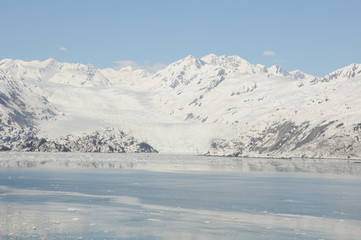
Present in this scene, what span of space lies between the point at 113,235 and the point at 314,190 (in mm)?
54037

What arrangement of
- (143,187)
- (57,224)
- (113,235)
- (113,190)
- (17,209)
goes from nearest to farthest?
(113,235), (57,224), (17,209), (113,190), (143,187)

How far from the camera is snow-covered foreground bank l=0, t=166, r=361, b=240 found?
5356 centimetres

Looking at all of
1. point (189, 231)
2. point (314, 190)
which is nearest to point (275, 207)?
point (189, 231)

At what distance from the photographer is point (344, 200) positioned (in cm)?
8262

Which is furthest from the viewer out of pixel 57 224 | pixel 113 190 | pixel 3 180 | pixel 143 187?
pixel 3 180

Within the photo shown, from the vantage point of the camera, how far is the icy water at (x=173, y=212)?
53.6 m

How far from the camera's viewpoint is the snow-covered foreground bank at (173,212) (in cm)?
5356

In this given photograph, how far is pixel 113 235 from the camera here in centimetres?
5197

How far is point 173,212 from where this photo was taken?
6644 centimetres

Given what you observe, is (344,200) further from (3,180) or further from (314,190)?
(3,180)

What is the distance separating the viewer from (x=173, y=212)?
218 ft

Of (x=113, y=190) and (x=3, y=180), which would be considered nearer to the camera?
(x=113, y=190)

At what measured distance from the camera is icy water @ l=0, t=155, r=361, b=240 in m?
53.6

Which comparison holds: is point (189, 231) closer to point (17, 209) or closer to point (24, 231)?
point (24, 231)
